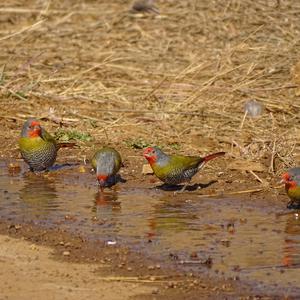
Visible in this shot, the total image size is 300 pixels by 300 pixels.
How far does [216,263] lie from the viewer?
8219 millimetres

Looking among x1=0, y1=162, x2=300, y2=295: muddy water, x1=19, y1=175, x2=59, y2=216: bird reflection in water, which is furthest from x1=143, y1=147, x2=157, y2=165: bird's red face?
x1=19, y1=175, x2=59, y2=216: bird reflection in water

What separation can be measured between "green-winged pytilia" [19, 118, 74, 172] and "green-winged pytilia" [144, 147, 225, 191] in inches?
48.0

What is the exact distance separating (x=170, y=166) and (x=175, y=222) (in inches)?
52.6

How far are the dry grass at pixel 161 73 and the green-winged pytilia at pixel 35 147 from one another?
1325 millimetres

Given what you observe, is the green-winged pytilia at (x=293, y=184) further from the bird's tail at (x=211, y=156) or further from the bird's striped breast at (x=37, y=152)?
the bird's striped breast at (x=37, y=152)

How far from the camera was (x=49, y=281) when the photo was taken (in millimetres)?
7691

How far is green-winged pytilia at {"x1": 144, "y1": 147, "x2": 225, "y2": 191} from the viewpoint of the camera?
10.9m

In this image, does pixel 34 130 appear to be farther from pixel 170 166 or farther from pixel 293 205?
pixel 293 205

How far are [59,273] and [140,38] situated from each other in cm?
1033

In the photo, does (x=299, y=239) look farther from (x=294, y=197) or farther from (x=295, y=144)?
(x=295, y=144)

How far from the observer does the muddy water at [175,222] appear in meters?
8.20

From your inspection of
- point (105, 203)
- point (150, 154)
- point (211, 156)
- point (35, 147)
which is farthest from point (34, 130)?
point (211, 156)

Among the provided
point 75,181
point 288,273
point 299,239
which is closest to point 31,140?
point 75,181

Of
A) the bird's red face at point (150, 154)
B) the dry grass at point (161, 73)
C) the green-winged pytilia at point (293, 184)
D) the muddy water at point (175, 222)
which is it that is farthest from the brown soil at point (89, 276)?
the dry grass at point (161, 73)
